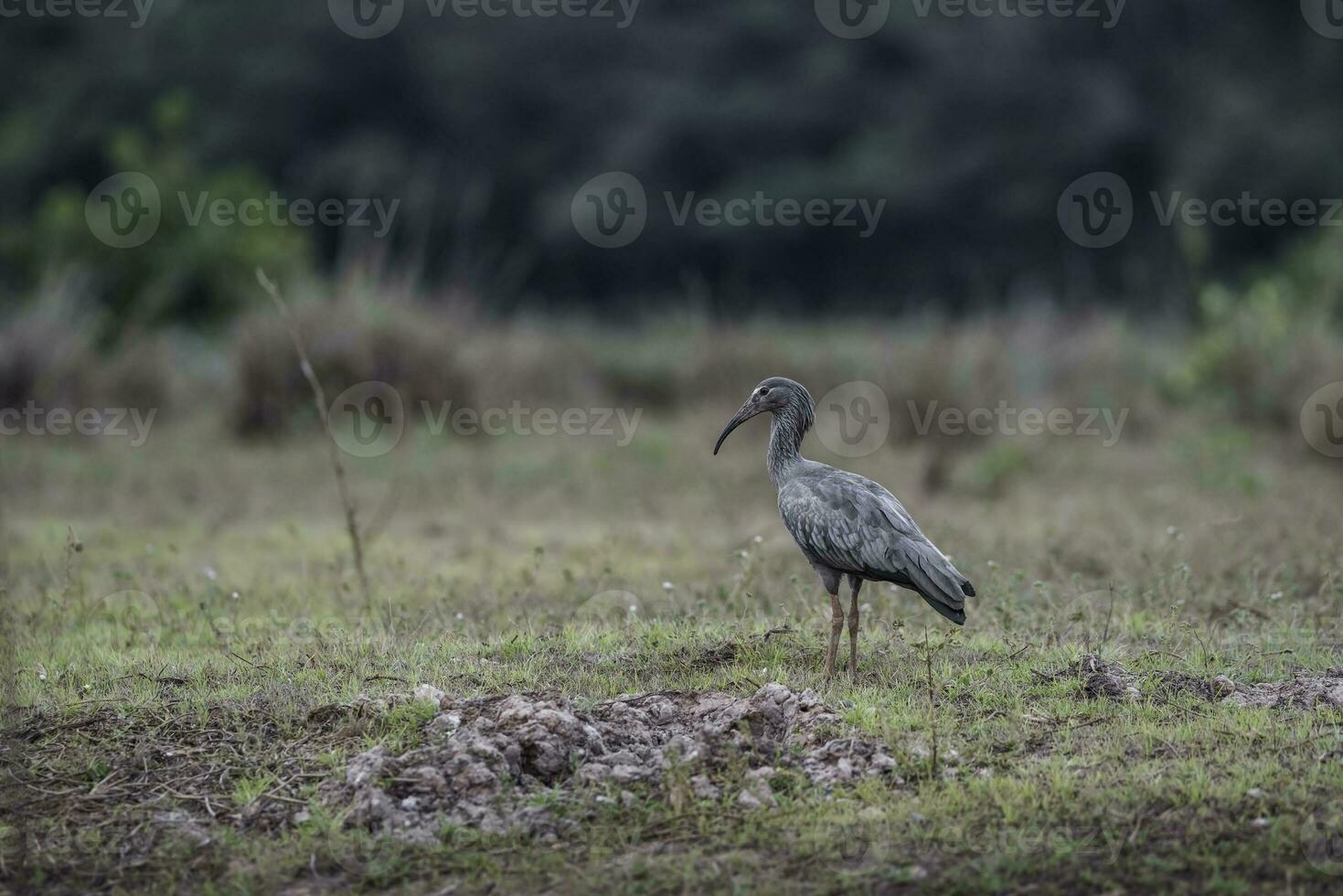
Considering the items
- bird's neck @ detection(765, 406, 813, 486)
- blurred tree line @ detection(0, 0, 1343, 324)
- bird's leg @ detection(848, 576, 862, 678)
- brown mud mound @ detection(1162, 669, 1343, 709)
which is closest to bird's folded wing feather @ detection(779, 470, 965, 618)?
bird's leg @ detection(848, 576, 862, 678)

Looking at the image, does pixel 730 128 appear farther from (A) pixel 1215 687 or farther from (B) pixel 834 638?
(A) pixel 1215 687

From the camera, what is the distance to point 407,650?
5.67 metres

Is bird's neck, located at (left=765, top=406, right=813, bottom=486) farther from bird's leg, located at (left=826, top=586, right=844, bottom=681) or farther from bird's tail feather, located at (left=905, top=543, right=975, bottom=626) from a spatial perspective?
bird's tail feather, located at (left=905, top=543, right=975, bottom=626)

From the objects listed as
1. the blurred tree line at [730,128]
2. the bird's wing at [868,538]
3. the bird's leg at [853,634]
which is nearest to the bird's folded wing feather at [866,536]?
the bird's wing at [868,538]

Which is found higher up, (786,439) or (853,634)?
(786,439)

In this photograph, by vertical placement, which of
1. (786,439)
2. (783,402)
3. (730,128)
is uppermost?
(730,128)

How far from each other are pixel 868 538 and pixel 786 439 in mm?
781

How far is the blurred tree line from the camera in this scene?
2544cm

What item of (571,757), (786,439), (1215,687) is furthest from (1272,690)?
(571,757)

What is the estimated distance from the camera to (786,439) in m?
5.84

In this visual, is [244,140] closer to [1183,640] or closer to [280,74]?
[280,74]

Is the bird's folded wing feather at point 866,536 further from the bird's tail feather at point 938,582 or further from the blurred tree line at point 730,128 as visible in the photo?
the blurred tree line at point 730,128

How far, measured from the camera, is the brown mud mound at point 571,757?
4.23 meters

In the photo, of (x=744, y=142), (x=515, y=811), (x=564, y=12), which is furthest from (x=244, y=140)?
(x=515, y=811)
